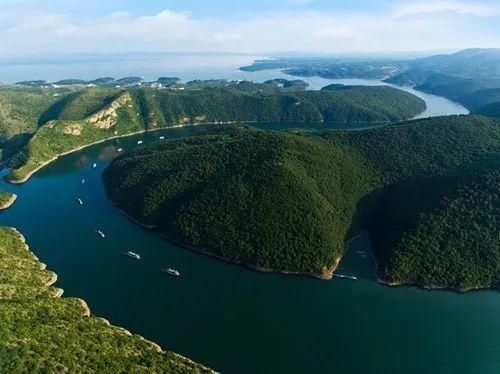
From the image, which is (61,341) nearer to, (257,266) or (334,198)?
(257,266)

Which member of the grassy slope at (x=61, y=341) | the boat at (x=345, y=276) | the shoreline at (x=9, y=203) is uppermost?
the grassy slope at (x=61, y=341)

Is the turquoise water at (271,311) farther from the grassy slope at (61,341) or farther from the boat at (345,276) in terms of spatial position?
the grassy slope at (61,341)

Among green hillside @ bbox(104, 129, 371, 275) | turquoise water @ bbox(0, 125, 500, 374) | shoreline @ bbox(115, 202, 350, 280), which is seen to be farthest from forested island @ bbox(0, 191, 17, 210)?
shoreline @ bbox(115, 202, 350, 280)

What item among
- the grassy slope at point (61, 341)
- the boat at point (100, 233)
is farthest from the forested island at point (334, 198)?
the grassy slope at point (61, 341)

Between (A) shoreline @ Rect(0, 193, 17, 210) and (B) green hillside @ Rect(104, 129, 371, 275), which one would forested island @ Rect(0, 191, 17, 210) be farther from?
(B) green hillside @ Rect(104, 129, 371, 275)

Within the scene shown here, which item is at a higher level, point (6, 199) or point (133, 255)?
point (6, 199)

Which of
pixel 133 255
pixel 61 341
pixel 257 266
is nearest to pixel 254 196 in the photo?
pixel 257 266

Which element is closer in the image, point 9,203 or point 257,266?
point 257,266
